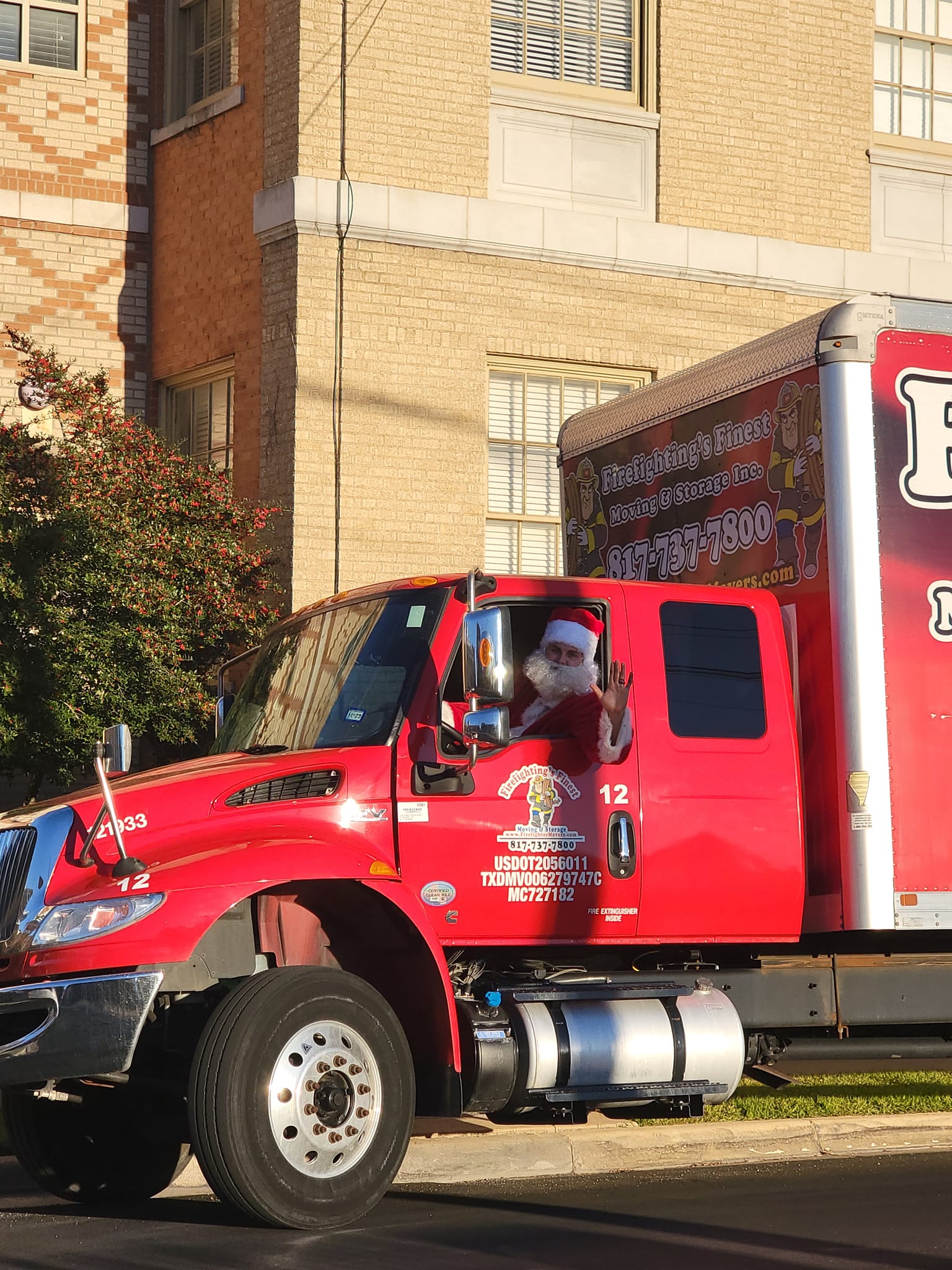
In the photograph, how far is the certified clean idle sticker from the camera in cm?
719

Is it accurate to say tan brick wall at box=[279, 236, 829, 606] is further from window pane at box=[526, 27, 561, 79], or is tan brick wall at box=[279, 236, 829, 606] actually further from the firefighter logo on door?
the firefighter logo on door

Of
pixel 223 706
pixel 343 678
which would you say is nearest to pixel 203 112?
pixel 223 706

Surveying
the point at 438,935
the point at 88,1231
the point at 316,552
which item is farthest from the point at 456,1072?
the point at 316,552

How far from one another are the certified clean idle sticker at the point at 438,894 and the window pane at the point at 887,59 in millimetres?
11430

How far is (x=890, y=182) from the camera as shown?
16172mm

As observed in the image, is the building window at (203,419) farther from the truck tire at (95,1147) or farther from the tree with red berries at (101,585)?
the truck tire at (95,1147)

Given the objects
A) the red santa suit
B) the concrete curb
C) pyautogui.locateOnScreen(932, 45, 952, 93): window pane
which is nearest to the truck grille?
the concrete curb

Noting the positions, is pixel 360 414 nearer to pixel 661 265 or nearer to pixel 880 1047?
A: pixel 661 265

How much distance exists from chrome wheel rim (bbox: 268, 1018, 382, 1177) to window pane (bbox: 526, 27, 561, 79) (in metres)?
10.2

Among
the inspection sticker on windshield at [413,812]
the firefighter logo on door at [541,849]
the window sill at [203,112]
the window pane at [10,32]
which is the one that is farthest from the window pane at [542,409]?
the inspection sticker on windshield at [413,812]

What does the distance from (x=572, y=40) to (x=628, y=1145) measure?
32.4 ft

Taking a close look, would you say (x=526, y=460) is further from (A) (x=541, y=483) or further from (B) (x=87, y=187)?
(B) (x=87, y=187)

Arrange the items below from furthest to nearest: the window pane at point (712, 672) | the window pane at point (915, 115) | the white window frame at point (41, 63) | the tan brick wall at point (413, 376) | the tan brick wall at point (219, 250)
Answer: the window pane at point (915, 115)
the white window frame at point (41, 63)
the tan brick wall at point (219, 250)
the tan brick wall at point (413, 376)
the window pane at point (712, 672)

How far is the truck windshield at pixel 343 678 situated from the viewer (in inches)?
288
